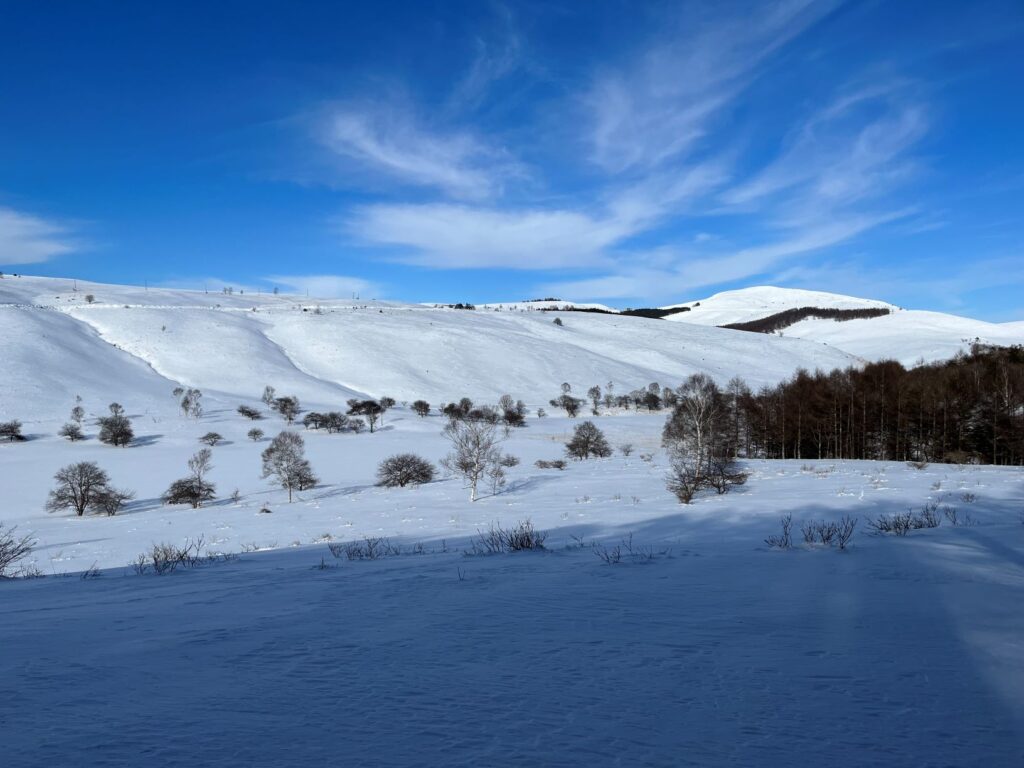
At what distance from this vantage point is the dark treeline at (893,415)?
132 ft

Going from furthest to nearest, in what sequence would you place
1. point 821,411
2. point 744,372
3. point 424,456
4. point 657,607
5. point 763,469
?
point 744,372, point 821,411, point 424,456, point 763,469, point 657,607

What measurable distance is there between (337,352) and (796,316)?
145 metres

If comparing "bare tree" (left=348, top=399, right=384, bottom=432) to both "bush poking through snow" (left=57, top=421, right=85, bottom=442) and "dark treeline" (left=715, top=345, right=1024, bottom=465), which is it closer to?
"bush poking through snow" (left=57, top=421, right=85, bottom=442)

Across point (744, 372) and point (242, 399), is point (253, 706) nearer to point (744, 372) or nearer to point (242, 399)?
point (242, 399)

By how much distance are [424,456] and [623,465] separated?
1496cm

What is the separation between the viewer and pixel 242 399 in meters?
61.2

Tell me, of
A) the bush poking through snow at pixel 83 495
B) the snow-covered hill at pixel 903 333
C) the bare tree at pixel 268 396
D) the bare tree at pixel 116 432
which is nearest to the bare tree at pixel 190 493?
the bush poking through snow at pixel 83 495

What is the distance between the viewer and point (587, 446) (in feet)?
144

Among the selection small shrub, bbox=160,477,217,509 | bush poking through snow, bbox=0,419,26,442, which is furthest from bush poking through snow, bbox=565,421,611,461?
bush poking through snow, bbox=0,419,26,442

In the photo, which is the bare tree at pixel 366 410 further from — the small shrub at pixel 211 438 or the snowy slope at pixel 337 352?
the small shrub at pixel 211 438

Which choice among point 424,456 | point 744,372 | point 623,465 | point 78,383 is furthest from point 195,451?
point 744,372

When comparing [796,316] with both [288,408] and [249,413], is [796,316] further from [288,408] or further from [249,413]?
[249,413]

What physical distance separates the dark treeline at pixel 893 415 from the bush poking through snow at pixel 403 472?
52.3ft

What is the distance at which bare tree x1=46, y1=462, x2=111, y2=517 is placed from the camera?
28.4m
